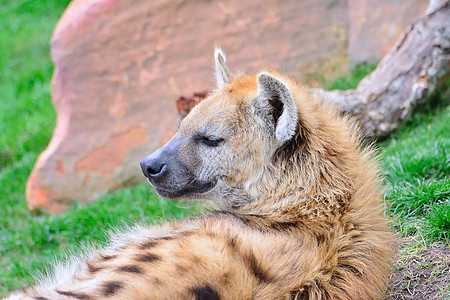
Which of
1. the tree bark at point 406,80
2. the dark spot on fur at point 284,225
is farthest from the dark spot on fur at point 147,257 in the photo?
the tree bark at point 406,80

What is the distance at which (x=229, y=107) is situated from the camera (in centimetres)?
291

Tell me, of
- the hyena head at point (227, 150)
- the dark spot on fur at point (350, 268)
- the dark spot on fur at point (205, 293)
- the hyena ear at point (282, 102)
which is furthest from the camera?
the hyena head at point (227, 150)

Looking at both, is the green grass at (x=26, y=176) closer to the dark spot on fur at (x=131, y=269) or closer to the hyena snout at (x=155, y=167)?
the hyena snout at (x=155, y=167)

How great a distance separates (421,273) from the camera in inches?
108

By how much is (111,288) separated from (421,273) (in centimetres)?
149

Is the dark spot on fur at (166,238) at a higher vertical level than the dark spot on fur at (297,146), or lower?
lower

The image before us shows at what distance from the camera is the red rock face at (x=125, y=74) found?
5.81 meters

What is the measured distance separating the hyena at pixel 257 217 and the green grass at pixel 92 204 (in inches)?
16.6

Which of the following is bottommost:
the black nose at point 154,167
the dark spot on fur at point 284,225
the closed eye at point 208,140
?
the dark spot on fur at point 284,225

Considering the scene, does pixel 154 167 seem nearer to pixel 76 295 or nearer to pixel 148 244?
pixel 148 244

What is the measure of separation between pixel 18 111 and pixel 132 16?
2759mm

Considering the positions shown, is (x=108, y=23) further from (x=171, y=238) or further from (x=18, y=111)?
(x=171, y=238)

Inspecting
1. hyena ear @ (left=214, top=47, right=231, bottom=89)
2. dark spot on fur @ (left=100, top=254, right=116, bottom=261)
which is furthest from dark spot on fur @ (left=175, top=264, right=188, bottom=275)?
hyena ear @ (left=214, top=47, right=231, bottom=89)

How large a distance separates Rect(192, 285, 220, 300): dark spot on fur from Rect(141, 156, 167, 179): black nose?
95 cm
